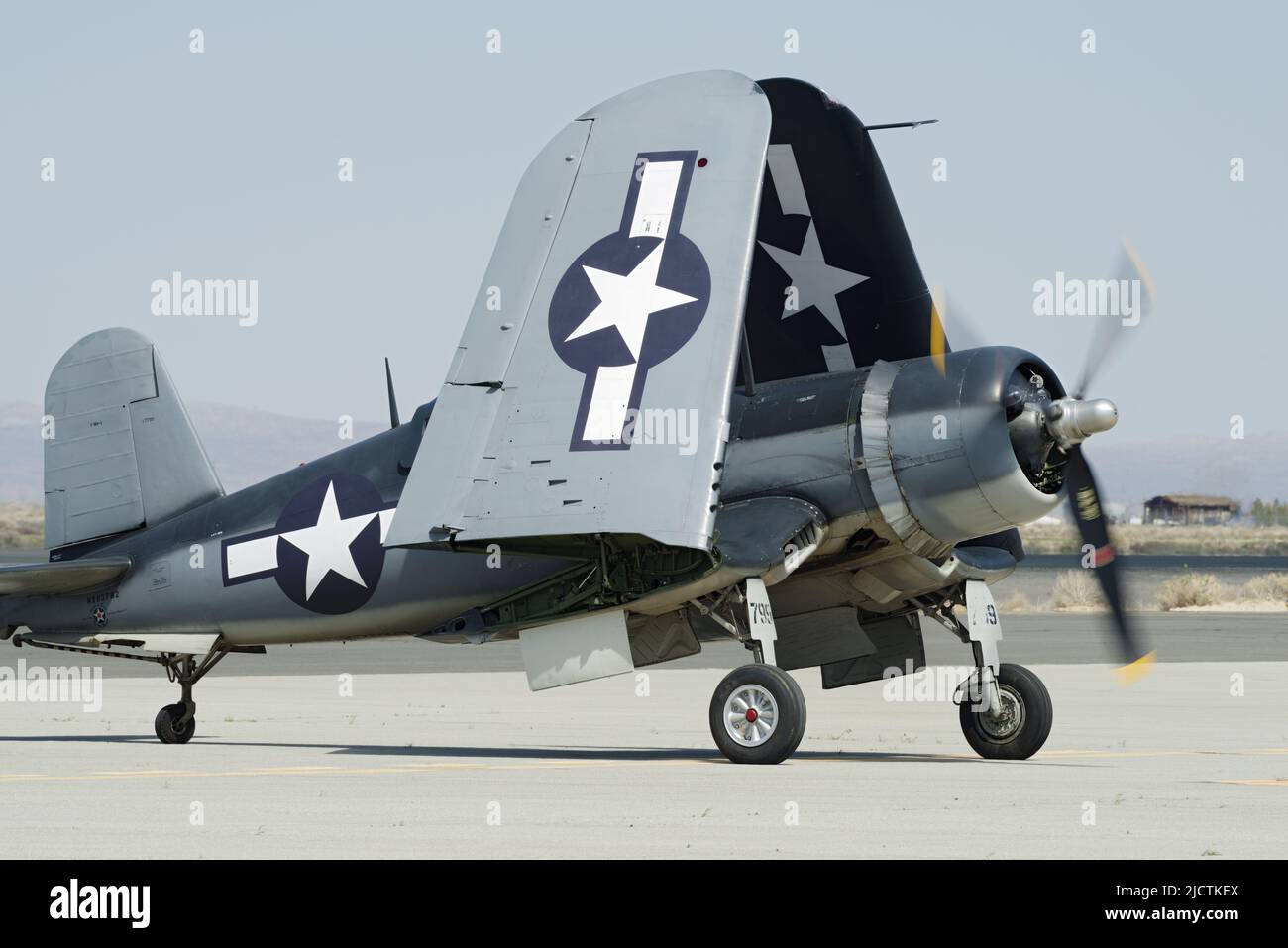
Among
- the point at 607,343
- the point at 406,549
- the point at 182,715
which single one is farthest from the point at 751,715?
the point at 182,715

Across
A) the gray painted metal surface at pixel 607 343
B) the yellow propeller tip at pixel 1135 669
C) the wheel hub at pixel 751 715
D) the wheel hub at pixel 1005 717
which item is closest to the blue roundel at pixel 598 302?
the gray painted metal surface at pixel 607 343

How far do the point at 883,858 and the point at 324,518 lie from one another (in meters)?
10.1

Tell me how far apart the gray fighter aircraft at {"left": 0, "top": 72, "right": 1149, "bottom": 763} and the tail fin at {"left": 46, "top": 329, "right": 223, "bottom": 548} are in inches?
→ 35.4

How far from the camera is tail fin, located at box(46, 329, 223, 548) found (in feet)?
66.6

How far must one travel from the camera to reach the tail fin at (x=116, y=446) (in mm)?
20297

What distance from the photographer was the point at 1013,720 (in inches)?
664

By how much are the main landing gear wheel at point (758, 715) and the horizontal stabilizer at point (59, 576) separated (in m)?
7.63

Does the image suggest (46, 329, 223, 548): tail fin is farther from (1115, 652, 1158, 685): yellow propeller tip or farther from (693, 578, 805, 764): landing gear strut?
(1115, 652, 1158, 685): yellow propeller tip

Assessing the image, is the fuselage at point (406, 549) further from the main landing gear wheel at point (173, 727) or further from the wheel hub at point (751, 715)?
the wheel hub at point (751, 715)

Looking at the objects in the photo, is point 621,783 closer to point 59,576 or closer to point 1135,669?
point 1135,669

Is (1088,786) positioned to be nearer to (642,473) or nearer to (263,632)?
(642,473)

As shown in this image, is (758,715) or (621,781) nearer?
(621,781)

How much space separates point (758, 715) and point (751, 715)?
0.06 m

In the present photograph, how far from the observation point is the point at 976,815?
11.7 m
